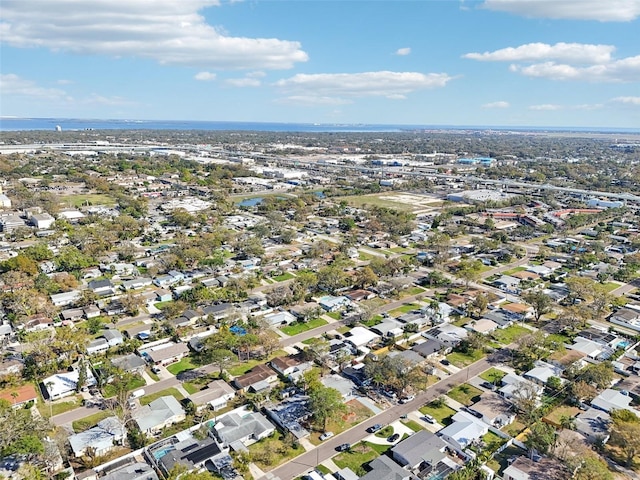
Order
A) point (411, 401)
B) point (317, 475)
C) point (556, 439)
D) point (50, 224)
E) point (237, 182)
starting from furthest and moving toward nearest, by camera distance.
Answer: point (237, 182), point (50, 224), point (411, 401), point (556, 439), point (317, 475)

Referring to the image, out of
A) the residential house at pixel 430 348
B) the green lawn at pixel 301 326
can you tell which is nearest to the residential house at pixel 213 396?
the green lawn at pixel 301 326

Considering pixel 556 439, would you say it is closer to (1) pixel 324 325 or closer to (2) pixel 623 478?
(2) pixel 623 478

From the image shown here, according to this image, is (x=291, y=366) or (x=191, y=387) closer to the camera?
(x=191, y=387)

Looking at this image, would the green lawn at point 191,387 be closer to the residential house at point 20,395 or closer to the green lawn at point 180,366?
the green lawn at point 180,366

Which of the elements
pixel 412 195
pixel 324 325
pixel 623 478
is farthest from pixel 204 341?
pixel 412 195

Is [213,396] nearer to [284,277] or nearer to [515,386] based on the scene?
[515,386]

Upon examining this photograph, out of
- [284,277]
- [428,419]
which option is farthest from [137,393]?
[284,277]

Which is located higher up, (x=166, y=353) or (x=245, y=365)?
(x=166, y=353)
